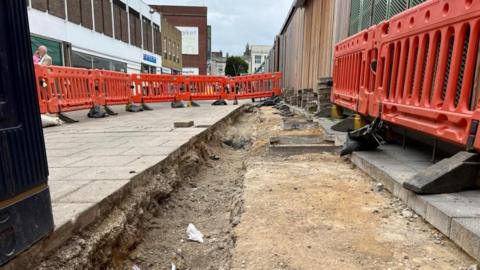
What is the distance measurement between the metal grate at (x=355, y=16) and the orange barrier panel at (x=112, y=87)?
694 centimetres

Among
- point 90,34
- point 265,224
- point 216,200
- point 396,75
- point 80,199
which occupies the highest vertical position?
point 90,34

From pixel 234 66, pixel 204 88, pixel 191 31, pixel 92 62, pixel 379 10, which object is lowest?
pixel 204 88

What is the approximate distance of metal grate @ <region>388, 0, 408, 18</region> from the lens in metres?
4.38

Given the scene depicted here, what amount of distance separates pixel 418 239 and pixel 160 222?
75.5 inches

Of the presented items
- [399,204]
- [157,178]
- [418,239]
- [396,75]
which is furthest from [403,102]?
[157,178]

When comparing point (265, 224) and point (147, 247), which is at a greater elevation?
point (265, 224)

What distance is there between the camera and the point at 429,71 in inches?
110

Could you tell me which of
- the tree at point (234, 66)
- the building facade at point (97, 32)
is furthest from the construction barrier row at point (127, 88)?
the tree at point (234, 66)

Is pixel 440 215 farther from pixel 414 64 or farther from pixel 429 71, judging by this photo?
pixel 414 64

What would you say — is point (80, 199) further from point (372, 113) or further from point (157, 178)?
point (372, 113)

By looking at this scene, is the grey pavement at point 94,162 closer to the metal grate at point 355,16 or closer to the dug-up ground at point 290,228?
the dug-up ground at point 290,228

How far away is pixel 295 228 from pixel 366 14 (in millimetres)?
5054

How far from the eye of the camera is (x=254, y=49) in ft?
259

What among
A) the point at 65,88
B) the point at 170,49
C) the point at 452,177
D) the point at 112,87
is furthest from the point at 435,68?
the point at 170,49
